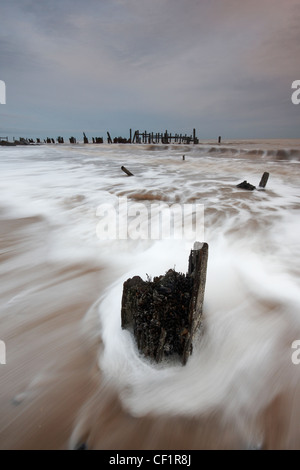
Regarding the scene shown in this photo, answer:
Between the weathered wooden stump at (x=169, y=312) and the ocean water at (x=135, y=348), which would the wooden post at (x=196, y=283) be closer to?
A: the weathered wooden stump at (x=169, y=312)

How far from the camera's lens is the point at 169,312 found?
1.70 m

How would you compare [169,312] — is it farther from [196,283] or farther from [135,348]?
[135,348]

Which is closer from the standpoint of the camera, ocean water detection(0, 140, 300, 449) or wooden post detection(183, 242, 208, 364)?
ocean water detection(0, 140, 300, 449)

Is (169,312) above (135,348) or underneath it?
above

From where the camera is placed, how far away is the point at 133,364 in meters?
1.75

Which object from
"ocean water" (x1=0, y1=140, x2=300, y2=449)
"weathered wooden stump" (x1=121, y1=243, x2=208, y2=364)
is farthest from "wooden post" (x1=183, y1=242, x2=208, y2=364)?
"ocean water" (x1=0, y1=140, x2=300, y2=449)

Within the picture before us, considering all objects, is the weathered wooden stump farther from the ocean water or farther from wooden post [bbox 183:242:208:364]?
the ocean water

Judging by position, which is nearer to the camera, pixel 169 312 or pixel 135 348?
pixel 169 312

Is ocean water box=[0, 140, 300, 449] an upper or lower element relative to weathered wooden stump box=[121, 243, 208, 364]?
lower

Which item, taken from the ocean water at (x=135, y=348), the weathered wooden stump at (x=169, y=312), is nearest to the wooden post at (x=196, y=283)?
the weathered wooden stump at (x=169, y=312)

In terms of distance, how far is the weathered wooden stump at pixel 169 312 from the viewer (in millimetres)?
1682

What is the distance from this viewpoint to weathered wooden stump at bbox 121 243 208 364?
1.68 metres

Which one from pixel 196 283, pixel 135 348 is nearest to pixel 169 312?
pixel 196 283
